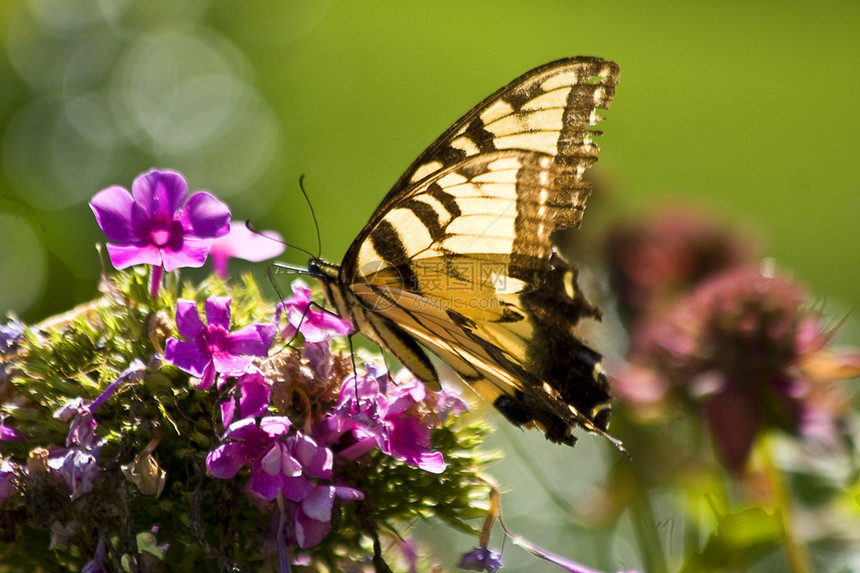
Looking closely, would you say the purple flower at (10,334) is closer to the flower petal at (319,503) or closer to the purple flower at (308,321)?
the purple flower at (308,321)

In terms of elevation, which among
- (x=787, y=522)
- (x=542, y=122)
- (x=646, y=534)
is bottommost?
(x=646, y=534)

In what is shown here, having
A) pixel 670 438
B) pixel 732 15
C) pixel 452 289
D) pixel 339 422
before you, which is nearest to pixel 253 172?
pixel 670 438

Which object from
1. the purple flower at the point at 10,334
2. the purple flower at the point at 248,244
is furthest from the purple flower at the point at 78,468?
the purple flower at the point at 248,244

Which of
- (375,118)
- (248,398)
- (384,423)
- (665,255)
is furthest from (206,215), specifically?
(375,118)

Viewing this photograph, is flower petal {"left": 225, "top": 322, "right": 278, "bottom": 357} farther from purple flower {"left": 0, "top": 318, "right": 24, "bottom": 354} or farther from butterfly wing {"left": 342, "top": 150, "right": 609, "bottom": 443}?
purple flower {"left": 0, "top": 318, "right": 24, "bottom": 354}

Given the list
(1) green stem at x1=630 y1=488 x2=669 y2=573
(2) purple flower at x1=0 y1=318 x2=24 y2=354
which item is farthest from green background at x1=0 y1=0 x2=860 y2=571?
(2) purple flower at x1=0 y1=318 x2=24 y2=354

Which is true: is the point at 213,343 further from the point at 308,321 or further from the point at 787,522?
the point at 787,522
